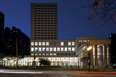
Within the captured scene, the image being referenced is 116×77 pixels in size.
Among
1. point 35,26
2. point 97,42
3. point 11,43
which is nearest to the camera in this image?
point 97,42

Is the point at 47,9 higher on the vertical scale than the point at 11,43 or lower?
higher

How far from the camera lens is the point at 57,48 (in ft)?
396

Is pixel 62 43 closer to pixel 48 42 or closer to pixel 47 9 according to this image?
pixel 48 42

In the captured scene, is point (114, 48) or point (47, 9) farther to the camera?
point (47, 9)

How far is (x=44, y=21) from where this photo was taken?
146 metres

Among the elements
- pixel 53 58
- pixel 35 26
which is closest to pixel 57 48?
pixel 53 58

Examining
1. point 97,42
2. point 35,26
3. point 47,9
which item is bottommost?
point 97,42

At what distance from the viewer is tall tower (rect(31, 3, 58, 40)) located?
14462 cm

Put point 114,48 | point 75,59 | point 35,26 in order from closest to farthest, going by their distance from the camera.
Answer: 1. point 114,48
2. point 75,59
3. point 35,26

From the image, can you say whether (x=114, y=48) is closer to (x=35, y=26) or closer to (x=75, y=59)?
(x=75, y=59)

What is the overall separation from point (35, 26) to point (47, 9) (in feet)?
51.3

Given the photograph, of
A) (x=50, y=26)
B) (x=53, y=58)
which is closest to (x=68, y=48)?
(x=53, y=58)

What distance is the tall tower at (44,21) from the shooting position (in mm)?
144625

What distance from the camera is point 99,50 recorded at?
6706 cm
